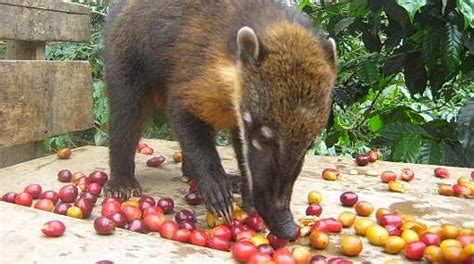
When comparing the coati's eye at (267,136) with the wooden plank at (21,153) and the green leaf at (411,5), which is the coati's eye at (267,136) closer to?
the green leaf at (411,5)

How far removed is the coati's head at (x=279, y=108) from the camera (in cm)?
252

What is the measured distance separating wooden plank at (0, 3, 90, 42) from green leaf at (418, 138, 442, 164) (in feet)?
7.64

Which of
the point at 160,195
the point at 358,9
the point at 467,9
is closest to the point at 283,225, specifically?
the point at 160,195

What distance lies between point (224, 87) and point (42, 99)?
5.28 feet

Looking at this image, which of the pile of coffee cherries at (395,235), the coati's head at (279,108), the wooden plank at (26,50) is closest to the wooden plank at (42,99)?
the wooden plank at (26,50)

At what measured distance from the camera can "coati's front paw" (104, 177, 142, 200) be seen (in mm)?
3322

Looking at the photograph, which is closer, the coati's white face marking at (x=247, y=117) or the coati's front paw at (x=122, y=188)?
the coati's white face marking at (x=247, y=117)

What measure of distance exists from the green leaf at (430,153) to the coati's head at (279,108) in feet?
4.59

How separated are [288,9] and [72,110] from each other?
1826 mm

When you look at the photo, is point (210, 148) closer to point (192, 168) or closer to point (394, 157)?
point (192, 168)

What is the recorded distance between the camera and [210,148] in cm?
306

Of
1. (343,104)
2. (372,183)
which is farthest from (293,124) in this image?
(343,104)

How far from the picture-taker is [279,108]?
Answer: 8.36 feet

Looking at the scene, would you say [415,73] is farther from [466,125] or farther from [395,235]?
[395,235]
